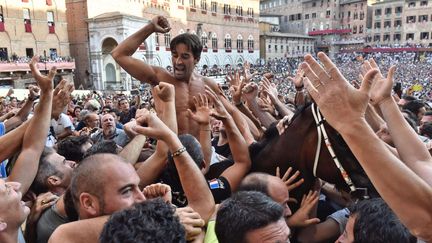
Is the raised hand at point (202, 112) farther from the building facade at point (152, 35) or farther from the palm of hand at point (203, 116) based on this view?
the building facade at point (152, 35)

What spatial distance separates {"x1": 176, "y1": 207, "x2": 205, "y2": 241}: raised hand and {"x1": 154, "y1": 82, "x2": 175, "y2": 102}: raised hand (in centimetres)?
119

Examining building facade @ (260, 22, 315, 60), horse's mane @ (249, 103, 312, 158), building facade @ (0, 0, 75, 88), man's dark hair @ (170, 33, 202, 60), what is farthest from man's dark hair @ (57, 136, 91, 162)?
building facade @ (260, 22, 315, 60)

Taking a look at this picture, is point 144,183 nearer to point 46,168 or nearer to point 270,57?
point 46,168

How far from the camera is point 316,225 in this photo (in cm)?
276

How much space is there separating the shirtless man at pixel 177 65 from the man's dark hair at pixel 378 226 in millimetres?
2264

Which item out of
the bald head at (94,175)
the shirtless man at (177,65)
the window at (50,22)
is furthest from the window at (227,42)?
the bald head at (94,175)

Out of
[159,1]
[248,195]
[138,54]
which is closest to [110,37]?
[138,54]

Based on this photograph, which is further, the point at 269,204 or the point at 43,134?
the point at 43,134

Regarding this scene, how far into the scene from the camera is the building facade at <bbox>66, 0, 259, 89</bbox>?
3584 cm

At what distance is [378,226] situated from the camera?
6.06ft

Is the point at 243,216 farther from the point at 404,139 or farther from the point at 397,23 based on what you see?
the point at 397,23

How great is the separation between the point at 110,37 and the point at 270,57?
32519mm

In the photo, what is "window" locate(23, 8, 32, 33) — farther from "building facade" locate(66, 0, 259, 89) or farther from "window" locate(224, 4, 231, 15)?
"window" locate(224, 4, 231, 15)

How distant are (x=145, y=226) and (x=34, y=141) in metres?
1.85
